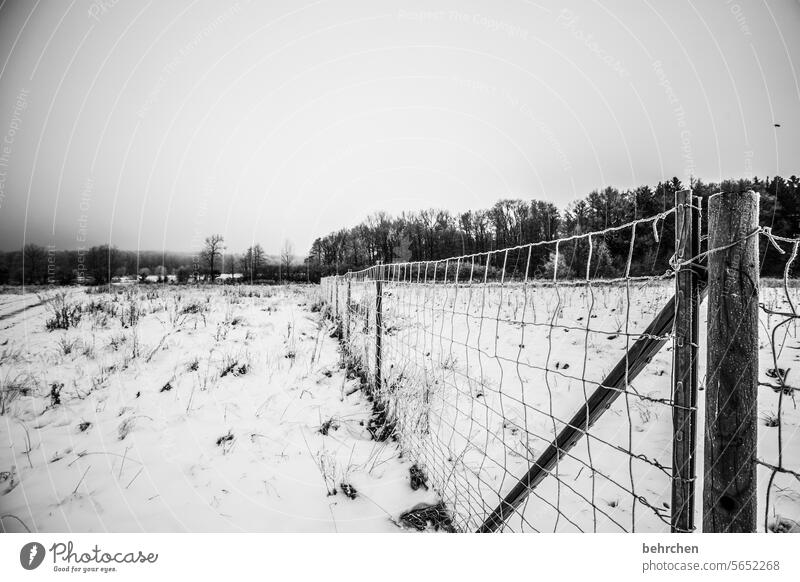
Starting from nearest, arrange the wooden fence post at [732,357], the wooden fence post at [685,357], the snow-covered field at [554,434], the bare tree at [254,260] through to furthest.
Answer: the wooden fence post at [732,357] → the wooden fence post at [685,357] → the snow-covered field at [554,434] → the bare tree at [254,260]

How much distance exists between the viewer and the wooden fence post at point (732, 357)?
40.4 inches

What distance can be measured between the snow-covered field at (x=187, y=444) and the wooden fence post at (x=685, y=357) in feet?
5.67

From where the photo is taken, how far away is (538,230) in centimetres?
4228

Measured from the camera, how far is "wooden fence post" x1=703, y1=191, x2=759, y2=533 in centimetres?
103

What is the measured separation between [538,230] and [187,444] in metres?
44.4

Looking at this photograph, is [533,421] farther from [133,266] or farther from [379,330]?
[133,266]

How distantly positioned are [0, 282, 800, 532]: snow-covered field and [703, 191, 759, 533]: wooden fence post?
136mm

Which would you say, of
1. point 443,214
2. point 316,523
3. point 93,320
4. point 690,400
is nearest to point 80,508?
point 316,523

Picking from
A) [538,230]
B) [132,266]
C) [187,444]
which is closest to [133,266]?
[132,266]

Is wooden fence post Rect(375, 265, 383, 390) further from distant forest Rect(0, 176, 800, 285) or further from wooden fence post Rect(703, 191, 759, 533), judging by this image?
distant forest Rect(0, 176, 800, 285)

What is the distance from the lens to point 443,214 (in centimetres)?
5228

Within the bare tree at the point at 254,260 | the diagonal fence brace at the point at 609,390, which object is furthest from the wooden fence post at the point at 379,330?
the bare tree at the point at 254,260
